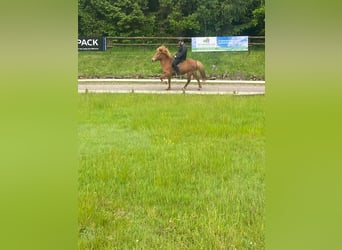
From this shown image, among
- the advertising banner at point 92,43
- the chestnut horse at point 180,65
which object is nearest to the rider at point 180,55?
the chestnut horse at point 180,65

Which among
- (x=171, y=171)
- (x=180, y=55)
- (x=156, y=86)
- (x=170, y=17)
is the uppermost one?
(x=170, y=17)

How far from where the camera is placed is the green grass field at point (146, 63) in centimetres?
→ 160

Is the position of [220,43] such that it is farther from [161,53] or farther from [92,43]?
[92,43]

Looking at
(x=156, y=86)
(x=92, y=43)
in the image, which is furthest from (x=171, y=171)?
(x=92, y=43)

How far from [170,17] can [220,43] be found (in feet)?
0.71

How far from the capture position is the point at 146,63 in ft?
5.59

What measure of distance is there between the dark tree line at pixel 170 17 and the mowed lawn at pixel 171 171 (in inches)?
10.0

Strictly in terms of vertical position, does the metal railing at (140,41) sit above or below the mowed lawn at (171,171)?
above

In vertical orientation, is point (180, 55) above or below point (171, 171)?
above

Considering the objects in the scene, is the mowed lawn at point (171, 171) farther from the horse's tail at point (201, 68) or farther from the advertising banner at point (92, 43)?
the advertising banner at point (92, 43)

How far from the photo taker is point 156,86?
173 centimetres

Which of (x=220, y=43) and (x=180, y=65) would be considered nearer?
(x=220, y=43)

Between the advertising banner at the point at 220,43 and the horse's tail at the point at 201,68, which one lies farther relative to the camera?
the horse's tail at the point at 201,68

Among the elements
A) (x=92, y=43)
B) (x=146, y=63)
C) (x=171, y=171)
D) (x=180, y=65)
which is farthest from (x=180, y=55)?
(x=171, y=171)
